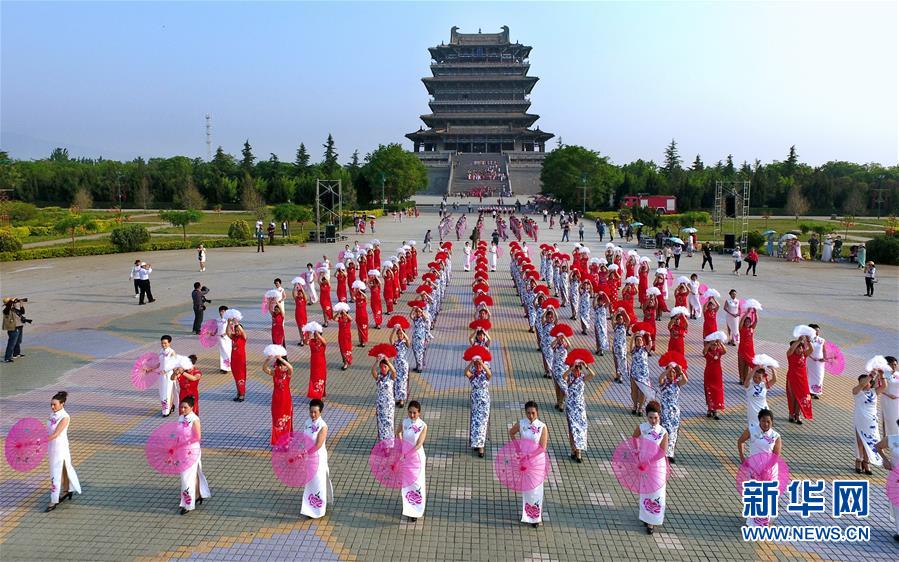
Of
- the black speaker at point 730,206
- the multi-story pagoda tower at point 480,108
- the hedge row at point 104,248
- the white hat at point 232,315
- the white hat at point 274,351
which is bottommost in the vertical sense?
the white hat at point 274,351

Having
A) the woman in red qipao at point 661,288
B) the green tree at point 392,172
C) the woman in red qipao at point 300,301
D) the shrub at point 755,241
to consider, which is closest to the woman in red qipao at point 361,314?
the woman in red qipao at point 300,301

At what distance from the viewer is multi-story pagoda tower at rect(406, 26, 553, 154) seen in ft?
285

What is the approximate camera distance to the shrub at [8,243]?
29156mm

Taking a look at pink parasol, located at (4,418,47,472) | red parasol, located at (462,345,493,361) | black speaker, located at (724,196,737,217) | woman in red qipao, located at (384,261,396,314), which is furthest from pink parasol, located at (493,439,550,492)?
black speaker, located at (724,196,737,217)

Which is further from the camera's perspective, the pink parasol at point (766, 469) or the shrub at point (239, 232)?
the shrub at point (239, 232)

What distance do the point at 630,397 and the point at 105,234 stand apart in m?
40.4

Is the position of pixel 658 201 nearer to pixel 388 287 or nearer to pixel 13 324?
pixel 388 287

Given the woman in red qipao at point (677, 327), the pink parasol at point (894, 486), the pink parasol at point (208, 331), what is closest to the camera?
the pink parasol at point (894, 486)

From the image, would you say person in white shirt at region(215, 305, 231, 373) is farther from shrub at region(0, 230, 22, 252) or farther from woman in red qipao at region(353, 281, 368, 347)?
shrub at region(0, 230, 22, 252)

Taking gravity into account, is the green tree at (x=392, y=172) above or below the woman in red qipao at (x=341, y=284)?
above

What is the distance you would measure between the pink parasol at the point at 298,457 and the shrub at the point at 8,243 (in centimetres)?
→ 2965

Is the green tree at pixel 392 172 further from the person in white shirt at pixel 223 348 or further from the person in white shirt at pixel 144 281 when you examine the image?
the person in white shirt at pixel 223 348

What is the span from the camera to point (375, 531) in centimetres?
638

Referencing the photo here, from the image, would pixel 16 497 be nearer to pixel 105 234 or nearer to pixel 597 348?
pixel 597 348
